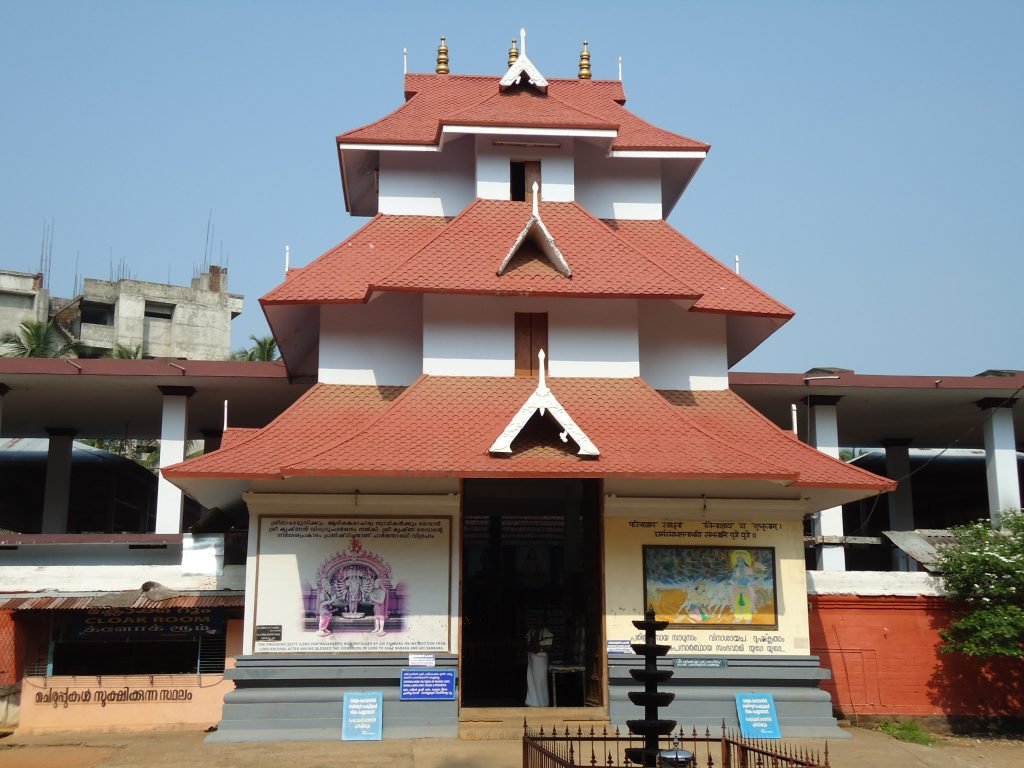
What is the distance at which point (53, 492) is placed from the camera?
25.2m

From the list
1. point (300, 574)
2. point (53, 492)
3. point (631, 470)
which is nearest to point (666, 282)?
point (631, 470)

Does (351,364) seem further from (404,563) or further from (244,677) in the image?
(244,677)

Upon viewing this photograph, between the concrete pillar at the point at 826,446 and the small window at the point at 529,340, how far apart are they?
668cm

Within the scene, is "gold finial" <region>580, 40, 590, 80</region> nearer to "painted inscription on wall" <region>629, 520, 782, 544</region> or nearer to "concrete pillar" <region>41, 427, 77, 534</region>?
"painted inscription on wall" <region>629, 520, 782, 544</region>

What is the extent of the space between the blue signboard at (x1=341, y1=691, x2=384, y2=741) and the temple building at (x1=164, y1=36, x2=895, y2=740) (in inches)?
6.0

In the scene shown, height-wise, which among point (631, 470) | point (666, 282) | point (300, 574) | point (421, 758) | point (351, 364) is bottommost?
point (421, 758)

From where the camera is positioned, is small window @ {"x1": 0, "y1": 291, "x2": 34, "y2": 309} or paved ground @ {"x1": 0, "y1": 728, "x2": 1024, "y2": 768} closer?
paved ground @ {"x1": 0, "y1": 728, "x2": 1024, "y2": 768}

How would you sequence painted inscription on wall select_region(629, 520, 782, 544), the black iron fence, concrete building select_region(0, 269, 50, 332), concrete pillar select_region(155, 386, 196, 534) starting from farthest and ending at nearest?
concrete building select_region(0, 269, 50, 332) → concrete pillar select_region(155, 386, 196, 534) → painted inscription on wall select_region(629, 520, 782, 544) → the black iron fence

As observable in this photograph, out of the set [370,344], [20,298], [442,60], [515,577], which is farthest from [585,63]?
[20,298]

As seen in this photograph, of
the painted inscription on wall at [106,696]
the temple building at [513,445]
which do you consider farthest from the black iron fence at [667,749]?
the painted inscription on wall at [106,696]

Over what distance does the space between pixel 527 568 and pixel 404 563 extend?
23.7 ft

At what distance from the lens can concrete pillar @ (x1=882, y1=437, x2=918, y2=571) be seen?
2592cm

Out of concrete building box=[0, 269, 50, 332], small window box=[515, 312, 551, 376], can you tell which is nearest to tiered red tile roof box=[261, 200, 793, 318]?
small window box=[515, 312, 551, 376]

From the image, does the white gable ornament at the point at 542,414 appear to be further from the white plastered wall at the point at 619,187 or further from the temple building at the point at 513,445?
the white plastered wall at the point at 619,187
